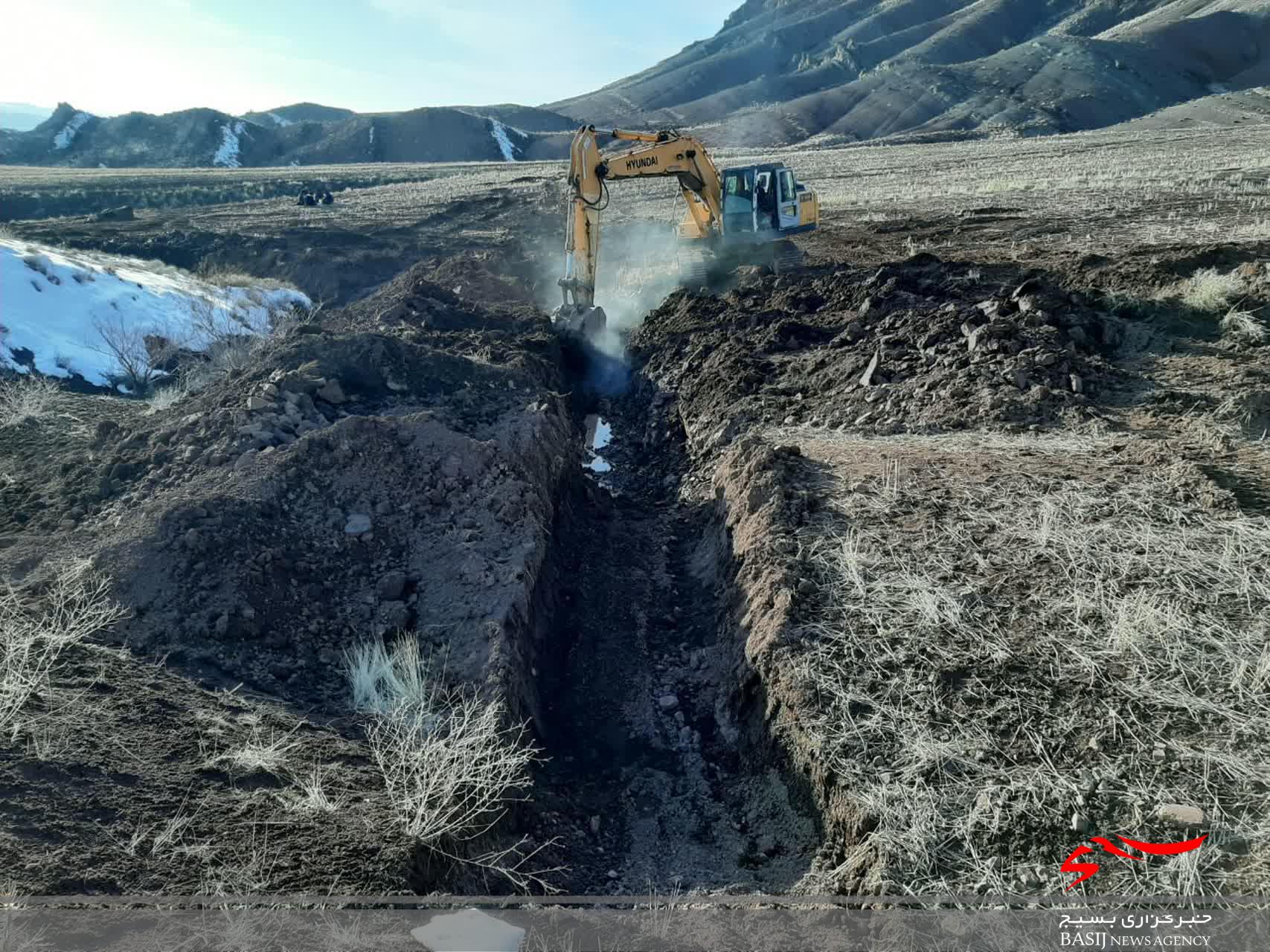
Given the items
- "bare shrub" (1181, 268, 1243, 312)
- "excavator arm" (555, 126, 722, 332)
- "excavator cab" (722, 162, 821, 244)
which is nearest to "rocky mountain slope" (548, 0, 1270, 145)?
"excavator cab" (722, 162, 821, 244)

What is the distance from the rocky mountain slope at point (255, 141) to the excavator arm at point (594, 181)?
69.9 metres

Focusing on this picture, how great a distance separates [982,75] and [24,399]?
265ft

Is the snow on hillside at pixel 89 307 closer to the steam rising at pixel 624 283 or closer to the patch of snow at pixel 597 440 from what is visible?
the steam rising at pixel 624 283

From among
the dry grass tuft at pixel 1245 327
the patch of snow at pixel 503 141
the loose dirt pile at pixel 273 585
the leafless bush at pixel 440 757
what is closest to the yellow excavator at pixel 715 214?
the loose dirt pile at pixel 273 585

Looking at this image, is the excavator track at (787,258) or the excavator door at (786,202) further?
the excavator door at (786,202)

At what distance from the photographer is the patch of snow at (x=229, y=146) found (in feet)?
252

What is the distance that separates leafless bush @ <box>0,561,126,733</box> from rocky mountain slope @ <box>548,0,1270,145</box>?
67.8 metres

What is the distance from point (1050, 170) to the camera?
1191 inches

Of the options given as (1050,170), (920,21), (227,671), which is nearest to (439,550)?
(227,671)

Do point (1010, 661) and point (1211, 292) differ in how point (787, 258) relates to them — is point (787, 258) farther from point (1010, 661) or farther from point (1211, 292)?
point (1010, 661)

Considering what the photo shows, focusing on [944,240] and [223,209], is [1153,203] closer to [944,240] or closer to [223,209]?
[944,240]

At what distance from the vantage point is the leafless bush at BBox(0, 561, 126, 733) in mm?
4176

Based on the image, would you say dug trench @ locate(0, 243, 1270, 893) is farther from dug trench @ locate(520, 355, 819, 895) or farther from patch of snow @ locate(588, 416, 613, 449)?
patch of snow @ locate(588, 416, 613, 449)

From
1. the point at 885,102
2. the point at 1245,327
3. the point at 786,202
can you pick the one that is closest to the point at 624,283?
the point at 786,202
